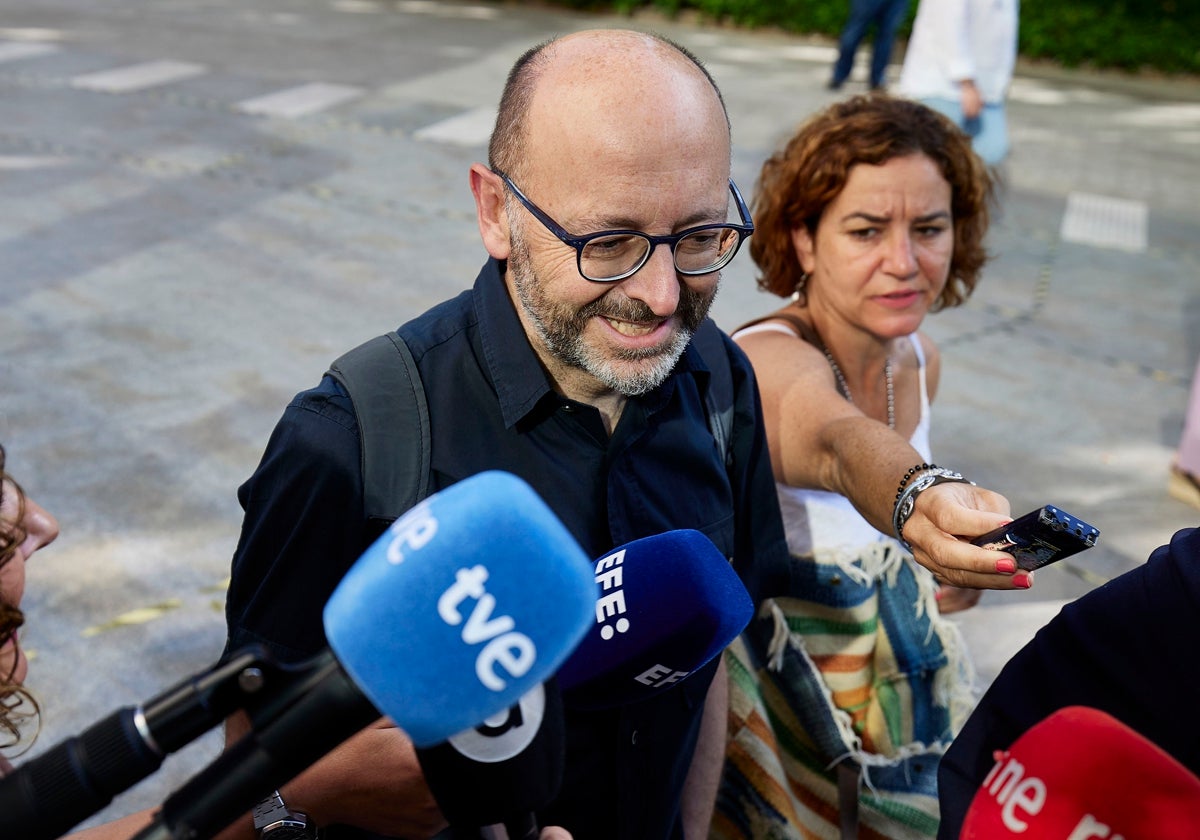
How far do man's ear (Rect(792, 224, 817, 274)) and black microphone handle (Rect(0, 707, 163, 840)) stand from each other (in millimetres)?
1991

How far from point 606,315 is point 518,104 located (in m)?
0.33

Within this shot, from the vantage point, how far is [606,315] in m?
1.70

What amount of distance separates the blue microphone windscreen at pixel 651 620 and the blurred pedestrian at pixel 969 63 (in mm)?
4562

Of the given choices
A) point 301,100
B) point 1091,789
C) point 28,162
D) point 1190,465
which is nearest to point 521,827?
point 1091,789

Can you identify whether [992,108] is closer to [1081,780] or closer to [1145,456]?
[1145,456]

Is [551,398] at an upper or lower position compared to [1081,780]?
upper

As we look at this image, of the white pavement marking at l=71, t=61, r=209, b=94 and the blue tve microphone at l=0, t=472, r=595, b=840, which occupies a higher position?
the blue tve microphone at l=0, t=472, r=595, b=840

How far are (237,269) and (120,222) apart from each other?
1.01 m

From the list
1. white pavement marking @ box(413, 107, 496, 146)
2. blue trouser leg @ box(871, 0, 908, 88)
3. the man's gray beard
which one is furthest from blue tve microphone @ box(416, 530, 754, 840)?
blue trouser leg @ box(871, 0, 908, 88)

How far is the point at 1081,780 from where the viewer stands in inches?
46.5

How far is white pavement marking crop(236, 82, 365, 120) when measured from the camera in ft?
30.6

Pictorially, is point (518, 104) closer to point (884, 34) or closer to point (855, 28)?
point (855, 28)

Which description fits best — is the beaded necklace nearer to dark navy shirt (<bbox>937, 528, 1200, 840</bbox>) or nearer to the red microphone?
dark navy shirt (<bbox>937, 528, 1200, 840</bbox>)

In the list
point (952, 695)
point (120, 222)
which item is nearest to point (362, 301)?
point (120, 222)
